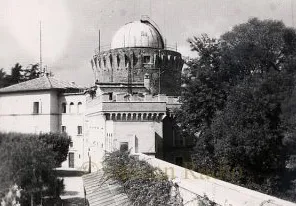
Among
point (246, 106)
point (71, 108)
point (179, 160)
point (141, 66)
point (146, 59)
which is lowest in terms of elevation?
point (179, 160)

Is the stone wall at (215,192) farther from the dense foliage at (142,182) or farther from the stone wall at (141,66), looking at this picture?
the stone wall at (141,66)

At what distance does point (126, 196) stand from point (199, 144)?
11763 millimetres

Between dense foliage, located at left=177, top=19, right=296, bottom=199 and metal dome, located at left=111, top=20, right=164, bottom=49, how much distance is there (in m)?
10.0

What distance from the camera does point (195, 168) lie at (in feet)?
84.8

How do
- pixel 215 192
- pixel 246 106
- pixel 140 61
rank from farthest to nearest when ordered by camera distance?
pixel 140 61 → pixel 246 106 → pixel 215 192

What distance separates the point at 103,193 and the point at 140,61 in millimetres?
23089

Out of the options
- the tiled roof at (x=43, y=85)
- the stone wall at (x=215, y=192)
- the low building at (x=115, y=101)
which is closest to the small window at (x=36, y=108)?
the low building at (x=115, y=101)

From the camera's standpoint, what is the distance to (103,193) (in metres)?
16.8

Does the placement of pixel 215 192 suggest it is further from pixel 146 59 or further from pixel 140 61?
pixel 146 59

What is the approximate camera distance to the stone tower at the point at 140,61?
3828 centimetres

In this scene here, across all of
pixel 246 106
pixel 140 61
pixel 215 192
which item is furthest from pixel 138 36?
pixel 215 192

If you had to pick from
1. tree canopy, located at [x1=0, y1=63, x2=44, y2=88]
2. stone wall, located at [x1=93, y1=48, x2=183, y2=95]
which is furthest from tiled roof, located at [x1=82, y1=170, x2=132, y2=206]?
tree canopy, located at [x1=0, y1=63, x2=44, y2=88]

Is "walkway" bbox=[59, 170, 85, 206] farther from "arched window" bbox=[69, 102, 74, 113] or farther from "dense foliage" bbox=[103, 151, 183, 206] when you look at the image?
"arched window" bbox=[69, 102, 74, 113]

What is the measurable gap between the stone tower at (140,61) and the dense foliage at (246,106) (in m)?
8.80
